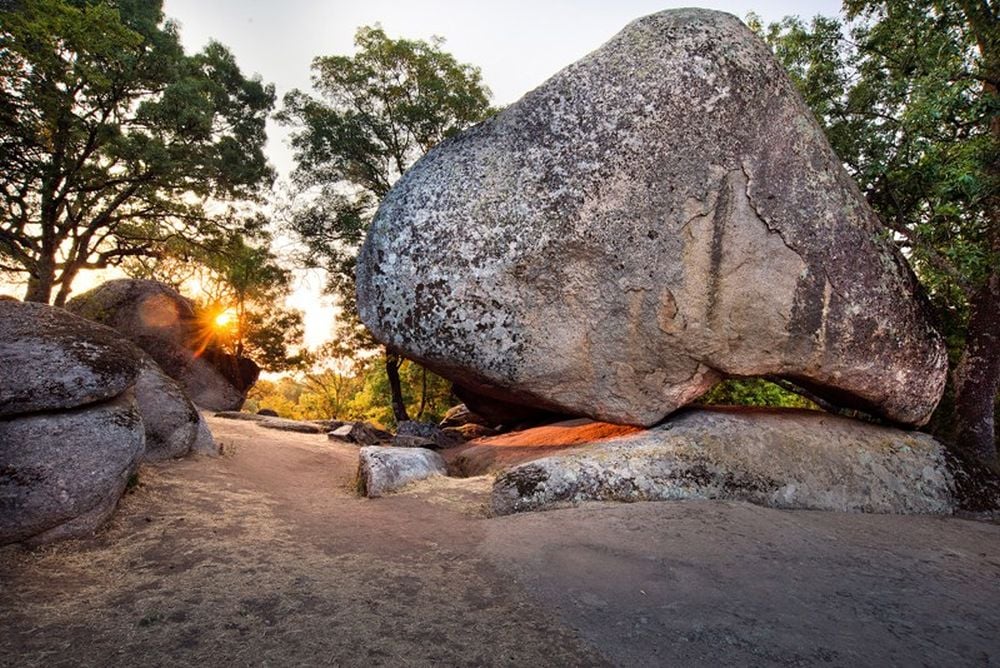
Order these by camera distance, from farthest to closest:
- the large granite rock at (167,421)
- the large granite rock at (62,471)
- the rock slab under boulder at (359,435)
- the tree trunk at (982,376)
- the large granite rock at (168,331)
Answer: the large granite rock at (168,331), the rock slab under boulder at (359,435), the tree trunk at (982,376), the large granite rock at (167,421), the large granite rock at (62,471)

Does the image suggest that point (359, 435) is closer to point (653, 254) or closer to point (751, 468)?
point (653, 254)

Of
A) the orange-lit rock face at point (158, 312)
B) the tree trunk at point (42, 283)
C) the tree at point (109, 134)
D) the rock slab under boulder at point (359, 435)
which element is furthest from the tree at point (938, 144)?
the tree trunk at point (42, 283)

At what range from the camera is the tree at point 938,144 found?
563 cm

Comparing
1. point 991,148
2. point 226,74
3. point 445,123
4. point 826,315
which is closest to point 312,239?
point 445,123

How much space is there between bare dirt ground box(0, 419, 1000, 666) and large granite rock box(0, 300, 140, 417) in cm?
110

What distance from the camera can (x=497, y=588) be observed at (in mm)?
3398

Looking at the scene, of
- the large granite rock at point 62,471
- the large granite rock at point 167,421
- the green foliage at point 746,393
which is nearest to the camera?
the large granite rock at point 62,471

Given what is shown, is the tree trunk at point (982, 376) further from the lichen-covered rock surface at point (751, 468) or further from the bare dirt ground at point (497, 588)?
the bare dirt ground at point (497, 588)

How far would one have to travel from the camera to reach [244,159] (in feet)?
52.1

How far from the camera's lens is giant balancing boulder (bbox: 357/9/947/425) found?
618 centimetres

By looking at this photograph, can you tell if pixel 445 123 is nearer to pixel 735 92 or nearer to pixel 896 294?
pixel 735 92

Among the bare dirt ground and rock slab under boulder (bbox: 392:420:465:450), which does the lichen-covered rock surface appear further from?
rock slab under boulder (bbox: 392:420:465:450)

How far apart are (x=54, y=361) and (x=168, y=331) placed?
1274cm

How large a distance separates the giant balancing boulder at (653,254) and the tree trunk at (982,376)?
57.5 inches
